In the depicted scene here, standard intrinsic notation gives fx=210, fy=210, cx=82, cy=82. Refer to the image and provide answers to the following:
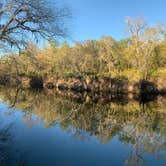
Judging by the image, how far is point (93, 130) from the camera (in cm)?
1125

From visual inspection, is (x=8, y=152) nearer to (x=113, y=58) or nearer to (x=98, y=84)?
(x=98, y=84)

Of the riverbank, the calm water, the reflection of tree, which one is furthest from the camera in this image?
the riverbank

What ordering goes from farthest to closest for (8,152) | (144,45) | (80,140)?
(144,45) → (80,140) → (8,152)

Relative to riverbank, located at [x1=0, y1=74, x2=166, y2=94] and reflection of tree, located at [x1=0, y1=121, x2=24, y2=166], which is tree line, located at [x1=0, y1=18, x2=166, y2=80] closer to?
riverbank, located at [x1=0, y1=74, x2=166, y2=94]

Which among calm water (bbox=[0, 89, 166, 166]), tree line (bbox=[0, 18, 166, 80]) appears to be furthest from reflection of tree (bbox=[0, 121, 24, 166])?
tree line (bbox=[0, 18, 166, 80])

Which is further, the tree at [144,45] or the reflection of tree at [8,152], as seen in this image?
the tree at [144,45]

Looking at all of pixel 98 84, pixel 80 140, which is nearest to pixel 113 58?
pixel 98 84

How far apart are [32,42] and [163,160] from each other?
24.6ft

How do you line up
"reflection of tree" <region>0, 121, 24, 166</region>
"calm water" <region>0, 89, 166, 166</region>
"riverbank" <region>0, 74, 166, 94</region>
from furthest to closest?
"riverbank" <region>0, 74, 166, 94</region>, "calm water" <region>0, 89, 166, 166</region>, "reflection of tree" <region>0, 121, 24, 166</region>

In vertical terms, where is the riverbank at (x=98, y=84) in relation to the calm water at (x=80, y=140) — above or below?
above

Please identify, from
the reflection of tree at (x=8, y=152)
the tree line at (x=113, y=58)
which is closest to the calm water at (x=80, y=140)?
the reflection of tree at (x=8, y=152)

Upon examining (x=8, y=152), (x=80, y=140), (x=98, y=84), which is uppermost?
(x=98, y=84)

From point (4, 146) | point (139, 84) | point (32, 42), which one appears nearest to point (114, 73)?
point (139, 84)

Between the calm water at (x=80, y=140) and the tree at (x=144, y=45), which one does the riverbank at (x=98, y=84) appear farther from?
the calm water at (x=80, y=140)
